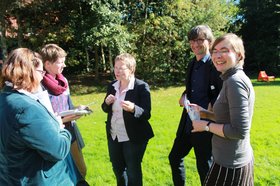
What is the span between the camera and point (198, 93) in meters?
3.39

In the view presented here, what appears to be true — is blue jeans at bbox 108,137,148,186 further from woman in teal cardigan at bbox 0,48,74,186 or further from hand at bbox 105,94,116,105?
woman in teal cardigan at bbox 0,48,74,186

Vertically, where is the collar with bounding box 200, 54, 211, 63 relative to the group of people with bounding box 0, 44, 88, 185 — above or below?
above

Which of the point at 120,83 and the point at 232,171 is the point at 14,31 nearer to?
the point at 120,83

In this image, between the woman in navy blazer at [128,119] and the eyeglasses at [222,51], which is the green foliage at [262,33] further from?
the eyeglasses at [222,51]

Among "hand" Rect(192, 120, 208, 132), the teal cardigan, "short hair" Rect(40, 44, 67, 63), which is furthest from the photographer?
"short hair" Rect(40, 44, 67, 63)

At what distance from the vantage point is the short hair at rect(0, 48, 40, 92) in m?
2.19

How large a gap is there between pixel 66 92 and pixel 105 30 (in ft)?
37.8

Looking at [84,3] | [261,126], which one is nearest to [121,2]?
[84,3]

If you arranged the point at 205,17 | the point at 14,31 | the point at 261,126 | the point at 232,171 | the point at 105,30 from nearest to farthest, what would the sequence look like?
1. the point at 232,171
2. the point at 261,126
3. the point at 105,30
4. the point at 14,31
5. the point at 205,17

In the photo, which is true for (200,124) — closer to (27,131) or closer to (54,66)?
(27,131)

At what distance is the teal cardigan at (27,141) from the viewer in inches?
81.7

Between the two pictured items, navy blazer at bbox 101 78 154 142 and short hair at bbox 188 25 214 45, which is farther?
navy blazer at bbox 101 78 154 142

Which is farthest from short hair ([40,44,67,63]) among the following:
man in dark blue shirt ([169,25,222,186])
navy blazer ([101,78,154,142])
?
man in dark blue shirt ([169,25,222,186])

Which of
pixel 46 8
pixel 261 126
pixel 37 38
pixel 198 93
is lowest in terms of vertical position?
A: pixel 261 126
